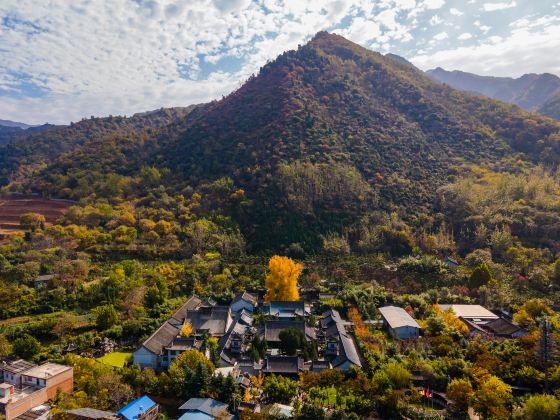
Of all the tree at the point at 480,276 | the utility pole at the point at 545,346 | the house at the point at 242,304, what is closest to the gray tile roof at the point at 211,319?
the house at the point at 242,304

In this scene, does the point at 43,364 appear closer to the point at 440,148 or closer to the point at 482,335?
the point at 482,335

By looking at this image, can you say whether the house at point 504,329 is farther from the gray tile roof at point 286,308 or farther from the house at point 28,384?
the house at point 28,384

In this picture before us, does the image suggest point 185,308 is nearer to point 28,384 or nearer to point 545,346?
point 28,384

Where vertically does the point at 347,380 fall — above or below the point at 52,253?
below

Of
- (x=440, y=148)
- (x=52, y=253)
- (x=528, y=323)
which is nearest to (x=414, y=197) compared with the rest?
(x=440, y=148)

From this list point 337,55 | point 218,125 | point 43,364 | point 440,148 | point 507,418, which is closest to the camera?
point 507,418

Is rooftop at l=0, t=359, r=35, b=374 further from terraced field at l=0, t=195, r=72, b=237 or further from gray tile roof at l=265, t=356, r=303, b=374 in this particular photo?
terraced field at l=0, t=195, r=72, b=237
